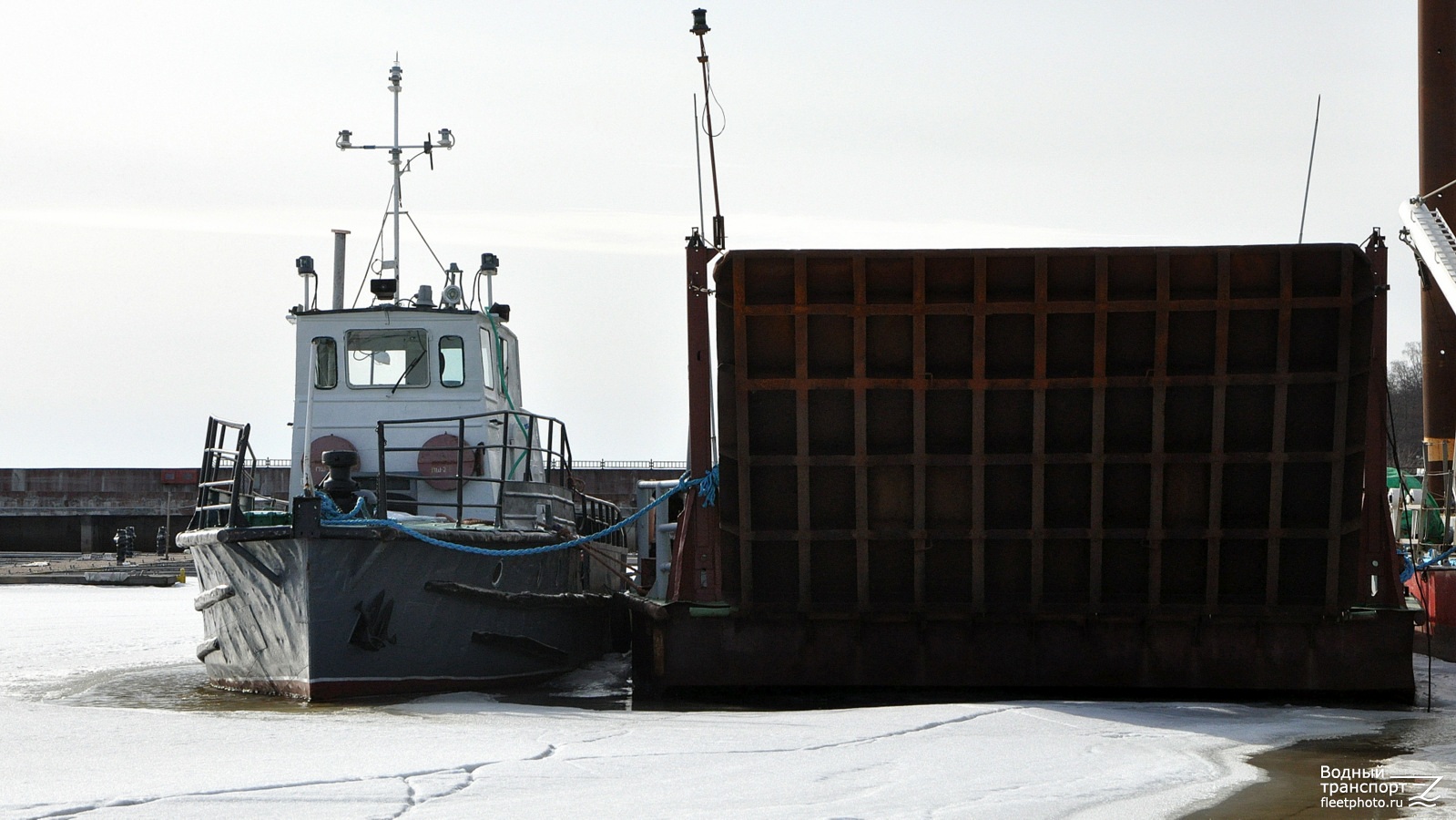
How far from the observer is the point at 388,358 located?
42.3 feet

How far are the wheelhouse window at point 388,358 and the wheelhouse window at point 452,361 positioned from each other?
0.42 ft

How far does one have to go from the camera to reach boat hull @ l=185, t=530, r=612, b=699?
31.9ft

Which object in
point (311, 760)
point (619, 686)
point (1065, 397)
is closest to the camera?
point (311, 760)

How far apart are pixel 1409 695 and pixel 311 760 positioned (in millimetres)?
7121

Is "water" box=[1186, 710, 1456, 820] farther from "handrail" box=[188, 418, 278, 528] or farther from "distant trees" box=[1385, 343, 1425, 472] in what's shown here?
"distant trees" box=[1385, 343, 1425, 472]

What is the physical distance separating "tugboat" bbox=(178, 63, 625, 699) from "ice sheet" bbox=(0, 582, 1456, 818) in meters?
0.55

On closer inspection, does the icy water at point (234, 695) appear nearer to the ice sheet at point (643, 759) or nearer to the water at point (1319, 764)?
the ice sheet at point (643, 759)

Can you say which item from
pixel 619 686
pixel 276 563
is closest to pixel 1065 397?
pixel 619 686

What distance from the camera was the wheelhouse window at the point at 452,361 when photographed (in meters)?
12.8

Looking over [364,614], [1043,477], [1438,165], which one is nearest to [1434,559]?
[1043,477]

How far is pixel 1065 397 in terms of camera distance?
32.1 ft

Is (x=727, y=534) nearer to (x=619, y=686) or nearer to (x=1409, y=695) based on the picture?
(x=619, y=686)

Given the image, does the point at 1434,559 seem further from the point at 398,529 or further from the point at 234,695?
the point at 234,695

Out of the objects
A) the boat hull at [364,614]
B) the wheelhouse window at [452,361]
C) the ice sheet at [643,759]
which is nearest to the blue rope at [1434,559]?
the ice sheet at [643,759]
